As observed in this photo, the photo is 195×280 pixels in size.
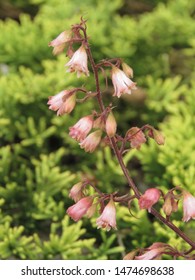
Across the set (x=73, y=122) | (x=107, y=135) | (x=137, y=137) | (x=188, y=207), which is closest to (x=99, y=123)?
(x=107, y=135)

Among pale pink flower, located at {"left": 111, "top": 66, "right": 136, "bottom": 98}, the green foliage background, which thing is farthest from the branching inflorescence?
the green foliage background

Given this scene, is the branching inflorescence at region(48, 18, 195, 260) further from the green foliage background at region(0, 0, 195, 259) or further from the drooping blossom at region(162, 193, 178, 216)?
the green foliage background at region(0, 0, 195, 259)

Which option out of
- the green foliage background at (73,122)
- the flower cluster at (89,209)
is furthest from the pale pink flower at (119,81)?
the green foliage background at (73,122)

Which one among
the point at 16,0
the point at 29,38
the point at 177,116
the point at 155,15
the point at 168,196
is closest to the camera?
the point at 168,196

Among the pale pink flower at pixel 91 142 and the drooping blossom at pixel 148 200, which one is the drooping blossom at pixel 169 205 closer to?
the drooping blossom at pixel 148 200

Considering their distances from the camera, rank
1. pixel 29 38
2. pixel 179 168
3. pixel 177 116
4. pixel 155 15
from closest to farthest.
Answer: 1. pixel 179 168
2. pixel 177 116
3. pixel 29 38
4. pixel 155 15

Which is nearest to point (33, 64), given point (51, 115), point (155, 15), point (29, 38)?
point (29, 38)

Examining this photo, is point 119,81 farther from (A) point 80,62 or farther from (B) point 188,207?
(B) point 188,207

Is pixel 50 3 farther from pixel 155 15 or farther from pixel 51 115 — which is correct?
pixel 51 115
